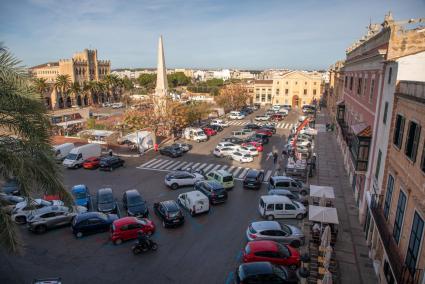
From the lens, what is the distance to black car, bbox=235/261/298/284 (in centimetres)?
1255

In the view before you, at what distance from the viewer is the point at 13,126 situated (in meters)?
8.83

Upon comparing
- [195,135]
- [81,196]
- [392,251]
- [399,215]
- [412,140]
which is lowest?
[81,196]

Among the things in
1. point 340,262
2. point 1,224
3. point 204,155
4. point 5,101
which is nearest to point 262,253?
point 340,262

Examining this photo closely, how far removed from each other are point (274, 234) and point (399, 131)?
7.97 meters

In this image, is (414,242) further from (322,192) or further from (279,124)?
(279,124)

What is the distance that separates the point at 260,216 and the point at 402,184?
969 cm

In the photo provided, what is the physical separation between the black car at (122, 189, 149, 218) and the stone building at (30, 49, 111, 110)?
63.4 metres

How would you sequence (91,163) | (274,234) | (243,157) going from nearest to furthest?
(274,234)
(91,163)
(243,157)

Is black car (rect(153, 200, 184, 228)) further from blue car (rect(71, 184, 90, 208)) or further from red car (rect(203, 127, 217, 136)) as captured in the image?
red car (rect(203, 127, 217, 136))

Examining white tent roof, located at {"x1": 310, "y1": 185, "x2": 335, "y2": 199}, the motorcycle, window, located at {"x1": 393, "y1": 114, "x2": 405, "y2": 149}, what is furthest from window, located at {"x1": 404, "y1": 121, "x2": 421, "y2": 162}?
the motorcycle

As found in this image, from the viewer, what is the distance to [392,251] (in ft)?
38.7

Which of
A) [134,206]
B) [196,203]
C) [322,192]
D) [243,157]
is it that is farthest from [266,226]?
[243,157]

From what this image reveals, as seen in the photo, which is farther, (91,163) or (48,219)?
(91,163)

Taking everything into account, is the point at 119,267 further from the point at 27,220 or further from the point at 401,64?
the point at 401,64
